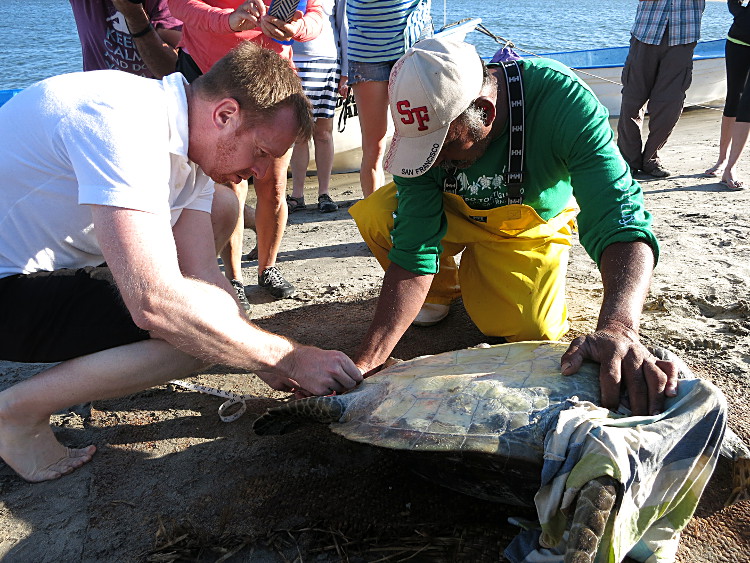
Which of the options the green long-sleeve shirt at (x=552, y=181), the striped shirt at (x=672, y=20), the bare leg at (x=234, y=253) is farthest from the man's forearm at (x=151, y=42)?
the striped shirt at (x=672, y=20)

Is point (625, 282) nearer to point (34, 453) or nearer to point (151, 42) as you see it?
point (34, 453)

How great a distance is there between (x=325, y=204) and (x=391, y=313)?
2570 millimetres

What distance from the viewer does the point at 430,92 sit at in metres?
1.87

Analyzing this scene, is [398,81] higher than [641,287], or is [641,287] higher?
[398,81]

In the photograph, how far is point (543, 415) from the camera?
158cm

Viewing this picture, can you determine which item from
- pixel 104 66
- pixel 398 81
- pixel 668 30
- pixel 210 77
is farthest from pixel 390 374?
pixel 668 30

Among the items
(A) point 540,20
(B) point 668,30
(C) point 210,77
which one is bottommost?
(A) point 540,20

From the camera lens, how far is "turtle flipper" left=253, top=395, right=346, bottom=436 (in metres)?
1.81

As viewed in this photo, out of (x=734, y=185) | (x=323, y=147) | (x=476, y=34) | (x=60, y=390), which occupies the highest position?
(x=60, y=390)

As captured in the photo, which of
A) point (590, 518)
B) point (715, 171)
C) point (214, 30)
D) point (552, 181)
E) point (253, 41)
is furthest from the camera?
point (715, 171)

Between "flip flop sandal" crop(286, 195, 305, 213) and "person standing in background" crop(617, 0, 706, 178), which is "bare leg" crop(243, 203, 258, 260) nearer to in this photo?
"flip flop sandal" crop(286, 195, 305, 213)

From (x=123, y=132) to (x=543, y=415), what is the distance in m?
1.26

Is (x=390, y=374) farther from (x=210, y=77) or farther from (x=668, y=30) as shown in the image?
(x=668, y=30)

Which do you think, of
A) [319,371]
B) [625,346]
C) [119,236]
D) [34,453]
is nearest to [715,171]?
[625,346]
